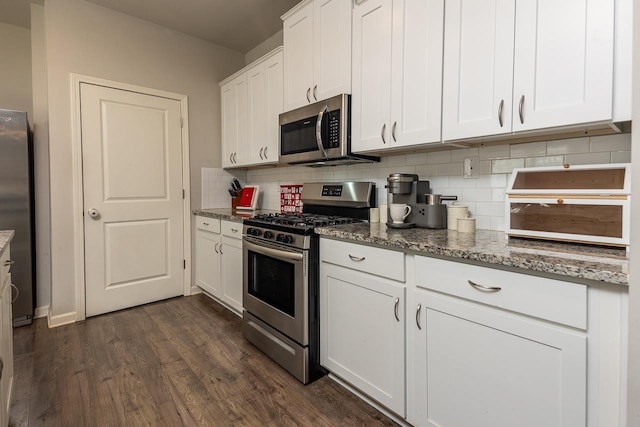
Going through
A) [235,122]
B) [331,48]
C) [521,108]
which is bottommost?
[521,108]

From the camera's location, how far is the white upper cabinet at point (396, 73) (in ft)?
5.34

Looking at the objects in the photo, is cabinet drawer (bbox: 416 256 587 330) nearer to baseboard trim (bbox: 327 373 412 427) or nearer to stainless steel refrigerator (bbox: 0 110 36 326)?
baseboard trim (bbox: 327 373 412 427)

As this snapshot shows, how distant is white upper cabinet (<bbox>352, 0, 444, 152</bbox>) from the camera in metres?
1.63

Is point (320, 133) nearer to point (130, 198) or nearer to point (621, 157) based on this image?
point (621, 157)

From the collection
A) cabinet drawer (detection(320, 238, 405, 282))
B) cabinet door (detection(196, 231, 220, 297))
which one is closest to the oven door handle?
cabinet drawer (detection(320, 238, 405, 282))

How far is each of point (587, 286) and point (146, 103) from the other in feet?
11.4

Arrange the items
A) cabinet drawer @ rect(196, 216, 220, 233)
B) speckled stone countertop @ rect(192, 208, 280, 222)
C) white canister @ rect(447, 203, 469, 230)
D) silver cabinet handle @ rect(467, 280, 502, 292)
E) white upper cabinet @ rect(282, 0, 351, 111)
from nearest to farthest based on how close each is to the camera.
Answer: silver cabinet handle @ rect(467, 280, 502, 292) < white canister @ rect(447, 203, 469, 230) < white upper cabinet @ rect(282, 0, 351, 111) < speckled stone countertop @ rect(192, 208, 280, 222) < cabinet drawer @ rect(196, 216, 220, 233)

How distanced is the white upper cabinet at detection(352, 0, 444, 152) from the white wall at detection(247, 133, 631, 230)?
0.32 metres

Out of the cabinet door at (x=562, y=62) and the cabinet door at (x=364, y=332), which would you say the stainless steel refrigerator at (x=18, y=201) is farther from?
the cabinet door at (x=562, y=62)

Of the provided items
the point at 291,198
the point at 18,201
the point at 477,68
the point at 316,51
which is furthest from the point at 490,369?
the point at 18,201

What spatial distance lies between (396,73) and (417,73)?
5.3 inches

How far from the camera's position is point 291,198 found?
10.1 feet

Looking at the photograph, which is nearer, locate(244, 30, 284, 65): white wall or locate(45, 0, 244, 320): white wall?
locate(45, 0, 244, 320): white wall

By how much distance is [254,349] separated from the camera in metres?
2.26
